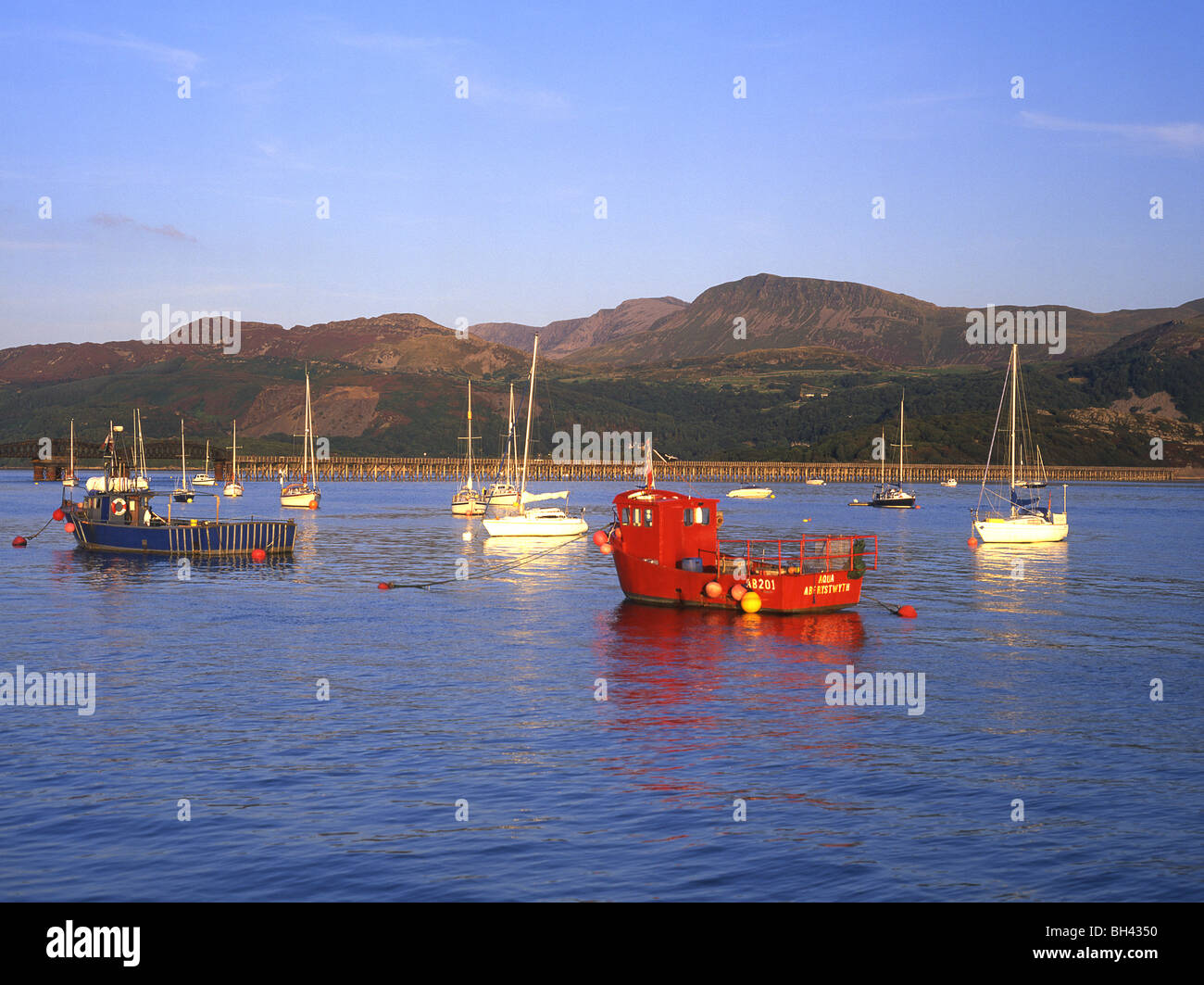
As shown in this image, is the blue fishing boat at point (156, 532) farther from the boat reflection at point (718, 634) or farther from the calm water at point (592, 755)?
the boat reflection at point (718, 634)

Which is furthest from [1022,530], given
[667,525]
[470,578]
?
[667,525]

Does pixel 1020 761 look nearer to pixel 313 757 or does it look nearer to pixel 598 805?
pixel 598 805

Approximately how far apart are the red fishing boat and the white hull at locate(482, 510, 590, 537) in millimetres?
44507

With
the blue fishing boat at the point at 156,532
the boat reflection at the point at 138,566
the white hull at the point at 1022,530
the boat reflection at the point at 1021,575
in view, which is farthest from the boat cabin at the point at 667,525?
the white hull at the point at 1022,530

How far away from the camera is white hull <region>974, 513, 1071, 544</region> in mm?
100250

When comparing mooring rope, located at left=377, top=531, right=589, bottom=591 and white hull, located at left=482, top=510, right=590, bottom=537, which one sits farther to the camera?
white hull, located at left=482, top=510, right=590, bottom=537

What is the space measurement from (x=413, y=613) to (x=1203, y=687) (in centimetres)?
3202

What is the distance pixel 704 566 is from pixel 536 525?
48084 millimetres

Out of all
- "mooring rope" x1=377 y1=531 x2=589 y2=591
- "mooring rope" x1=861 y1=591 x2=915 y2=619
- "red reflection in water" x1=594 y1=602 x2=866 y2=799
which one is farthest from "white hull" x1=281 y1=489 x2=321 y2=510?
"mooring rope" x1=861 y1=591 x2=915 y2=619

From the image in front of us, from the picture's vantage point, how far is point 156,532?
82.9 m

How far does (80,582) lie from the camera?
67.3 meters

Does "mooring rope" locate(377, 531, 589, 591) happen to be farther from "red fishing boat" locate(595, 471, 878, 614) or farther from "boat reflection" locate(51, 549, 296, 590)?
"red fishing boat" locate(595, 471, 878, 614)

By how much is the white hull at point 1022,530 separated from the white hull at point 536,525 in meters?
32.7
